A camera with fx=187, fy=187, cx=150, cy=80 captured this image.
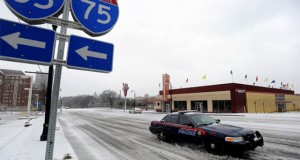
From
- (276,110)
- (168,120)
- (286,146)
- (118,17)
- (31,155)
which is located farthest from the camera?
(276,110)

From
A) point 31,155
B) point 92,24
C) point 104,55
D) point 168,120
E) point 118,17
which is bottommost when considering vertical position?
point 31,155

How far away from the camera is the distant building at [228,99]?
39312mm

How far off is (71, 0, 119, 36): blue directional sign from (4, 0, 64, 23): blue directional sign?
0.24 m

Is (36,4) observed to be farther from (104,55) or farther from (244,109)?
(244,109)

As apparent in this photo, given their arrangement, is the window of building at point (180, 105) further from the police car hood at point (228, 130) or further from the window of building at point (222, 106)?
the police car hood at point (228, 130)

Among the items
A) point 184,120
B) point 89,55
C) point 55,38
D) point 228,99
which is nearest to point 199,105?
point 228,99

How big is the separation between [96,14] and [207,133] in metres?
5.87

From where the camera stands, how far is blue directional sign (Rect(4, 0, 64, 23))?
2336mm

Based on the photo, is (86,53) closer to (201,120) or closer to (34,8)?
(34,8)

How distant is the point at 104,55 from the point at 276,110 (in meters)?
57.9

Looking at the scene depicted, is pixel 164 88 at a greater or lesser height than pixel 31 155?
greater

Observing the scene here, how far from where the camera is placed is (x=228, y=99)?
39.5m

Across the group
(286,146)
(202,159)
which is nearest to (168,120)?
(202,159)

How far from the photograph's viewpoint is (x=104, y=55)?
9.26ft
